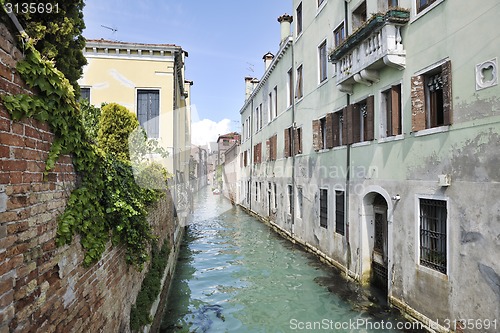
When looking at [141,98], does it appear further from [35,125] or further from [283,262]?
[35,125]

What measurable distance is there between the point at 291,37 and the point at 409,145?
933 centimetres

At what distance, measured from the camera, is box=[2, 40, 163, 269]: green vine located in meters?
2.27

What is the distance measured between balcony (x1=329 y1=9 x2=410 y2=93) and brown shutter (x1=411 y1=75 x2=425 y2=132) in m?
0.62

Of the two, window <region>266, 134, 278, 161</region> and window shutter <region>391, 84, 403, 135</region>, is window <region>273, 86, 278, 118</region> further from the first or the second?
window shutter <region>391, 84, 403, 135</region>

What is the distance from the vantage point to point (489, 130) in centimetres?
475

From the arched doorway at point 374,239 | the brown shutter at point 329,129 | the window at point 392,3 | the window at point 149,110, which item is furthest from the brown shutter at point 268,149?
the window at point 392,3

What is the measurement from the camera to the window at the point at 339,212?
9.42 metres

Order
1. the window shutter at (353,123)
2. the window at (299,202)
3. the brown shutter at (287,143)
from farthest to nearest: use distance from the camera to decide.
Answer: the brown shutter at (287,143), the window at (299,202), the window shutter at (353,123)

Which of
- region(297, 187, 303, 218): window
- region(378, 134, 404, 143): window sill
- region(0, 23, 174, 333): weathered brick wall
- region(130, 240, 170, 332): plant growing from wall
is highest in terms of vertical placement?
region(378, 134, 404, 143): window sill

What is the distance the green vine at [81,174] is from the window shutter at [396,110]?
17.4ft

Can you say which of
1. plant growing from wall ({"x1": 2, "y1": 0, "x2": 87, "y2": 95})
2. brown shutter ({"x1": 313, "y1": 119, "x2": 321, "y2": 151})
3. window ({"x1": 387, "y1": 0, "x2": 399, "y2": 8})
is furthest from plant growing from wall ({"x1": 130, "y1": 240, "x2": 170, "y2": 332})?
window ({"x1": 387, "y1": 0, "x2": 399, "y2": 8})

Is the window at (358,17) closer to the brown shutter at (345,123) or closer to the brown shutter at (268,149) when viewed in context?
the brown shutter at (345,123)

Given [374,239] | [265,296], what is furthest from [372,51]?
[265,296]

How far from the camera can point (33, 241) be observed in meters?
2.24
